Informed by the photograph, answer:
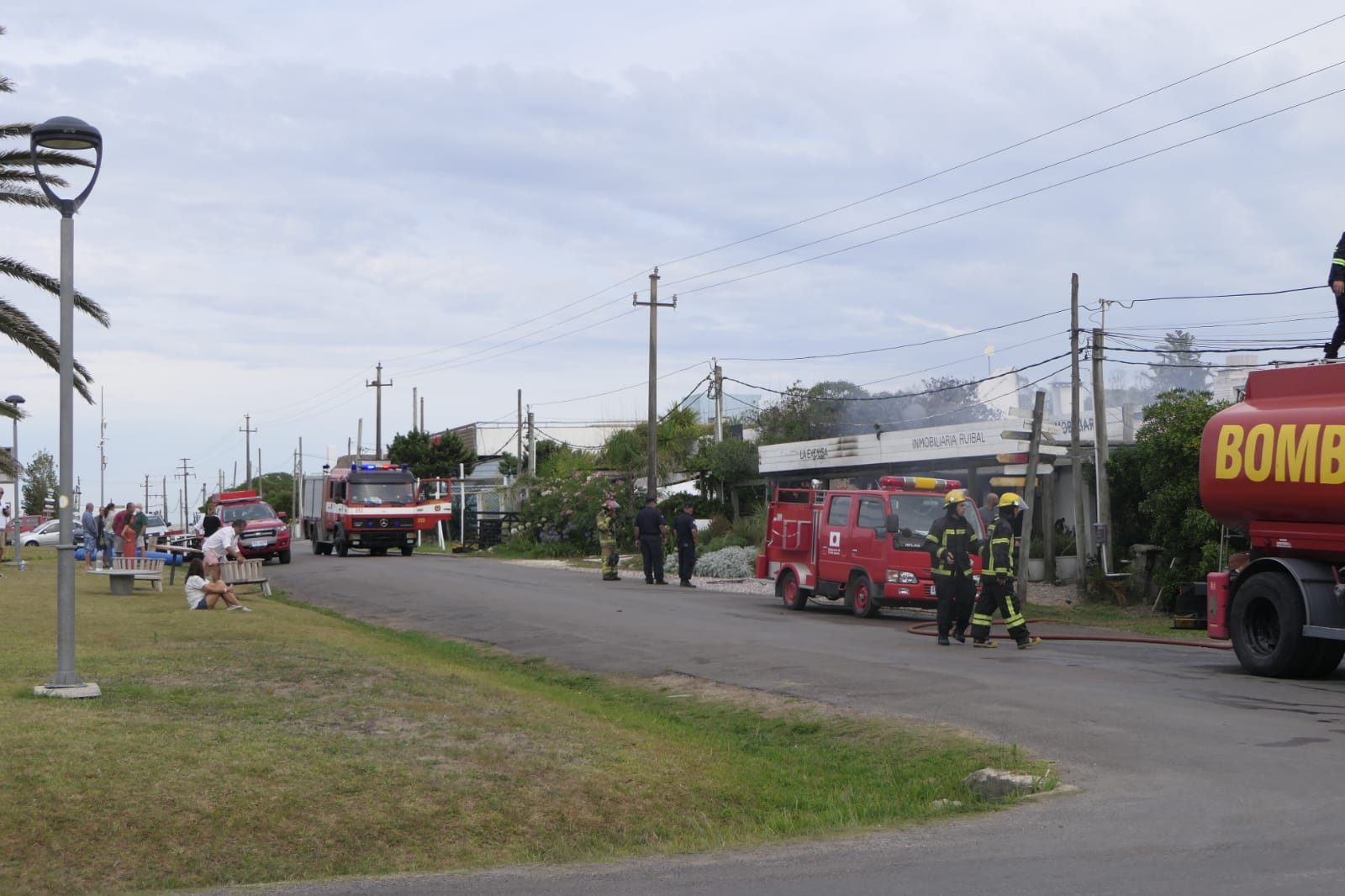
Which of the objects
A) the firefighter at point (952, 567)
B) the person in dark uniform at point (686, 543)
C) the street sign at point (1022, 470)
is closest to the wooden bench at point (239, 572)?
the person in dark uniform at point (686, 543)

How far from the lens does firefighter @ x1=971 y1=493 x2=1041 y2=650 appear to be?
1608cm

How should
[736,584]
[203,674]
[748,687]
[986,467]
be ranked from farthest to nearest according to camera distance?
[986,467]
[736,584]
[748,687]
[203,674]

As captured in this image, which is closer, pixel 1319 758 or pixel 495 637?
pixel 1319 758

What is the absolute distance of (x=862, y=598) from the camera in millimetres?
21578

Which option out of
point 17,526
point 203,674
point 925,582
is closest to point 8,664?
point 203,674

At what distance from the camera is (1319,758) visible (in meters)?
8.83

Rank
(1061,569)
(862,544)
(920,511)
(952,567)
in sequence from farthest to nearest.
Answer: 1. (1061,569)
2. (862,544)
3. (920,511)
4. (952,567)

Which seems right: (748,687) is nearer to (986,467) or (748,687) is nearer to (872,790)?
(872,790)

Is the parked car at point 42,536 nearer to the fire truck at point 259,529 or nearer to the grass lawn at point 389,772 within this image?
the fire truck at point 259,529

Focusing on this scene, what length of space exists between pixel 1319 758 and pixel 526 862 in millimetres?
5182

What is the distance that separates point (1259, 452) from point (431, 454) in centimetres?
6227

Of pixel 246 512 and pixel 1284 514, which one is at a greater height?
pixel 1284 514

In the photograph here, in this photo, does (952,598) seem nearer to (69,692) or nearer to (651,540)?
(69,692)

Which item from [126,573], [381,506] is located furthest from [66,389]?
[381,506]
